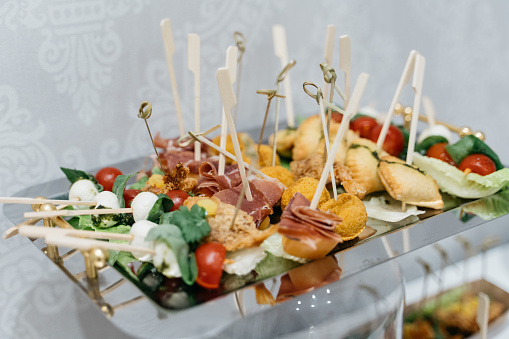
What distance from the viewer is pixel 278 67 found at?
1.82m

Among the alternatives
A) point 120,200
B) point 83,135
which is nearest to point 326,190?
point 120,200

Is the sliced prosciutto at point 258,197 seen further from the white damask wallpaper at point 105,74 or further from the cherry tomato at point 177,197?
the white damask wallpaper at point 105,74

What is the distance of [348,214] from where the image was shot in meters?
1.04

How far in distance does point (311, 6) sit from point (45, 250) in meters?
1.25

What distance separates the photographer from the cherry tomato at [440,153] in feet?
4.48

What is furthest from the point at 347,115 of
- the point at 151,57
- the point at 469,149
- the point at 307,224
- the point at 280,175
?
the point at 151,57

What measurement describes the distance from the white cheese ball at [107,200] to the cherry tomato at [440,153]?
0.83 metres

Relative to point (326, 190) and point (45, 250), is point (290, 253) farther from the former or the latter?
point (45, 250)

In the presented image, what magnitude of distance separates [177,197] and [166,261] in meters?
0.22

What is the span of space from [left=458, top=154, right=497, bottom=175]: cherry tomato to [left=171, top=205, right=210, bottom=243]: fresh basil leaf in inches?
27.9

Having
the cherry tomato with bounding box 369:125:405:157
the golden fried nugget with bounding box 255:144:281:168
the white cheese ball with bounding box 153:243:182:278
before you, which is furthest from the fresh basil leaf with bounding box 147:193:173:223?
the cherry tomato with bounding box 369:125:405:157

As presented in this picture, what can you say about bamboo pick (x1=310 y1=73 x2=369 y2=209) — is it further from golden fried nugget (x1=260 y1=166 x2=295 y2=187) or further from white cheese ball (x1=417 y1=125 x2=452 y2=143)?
white cheese ball (x1=417 y1=125 x2=452 y2=143)

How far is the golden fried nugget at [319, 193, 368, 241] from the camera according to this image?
104 cm

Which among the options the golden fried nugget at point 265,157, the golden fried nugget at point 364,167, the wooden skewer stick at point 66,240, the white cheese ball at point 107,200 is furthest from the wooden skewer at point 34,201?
the golden fried nugget at point 364,167
